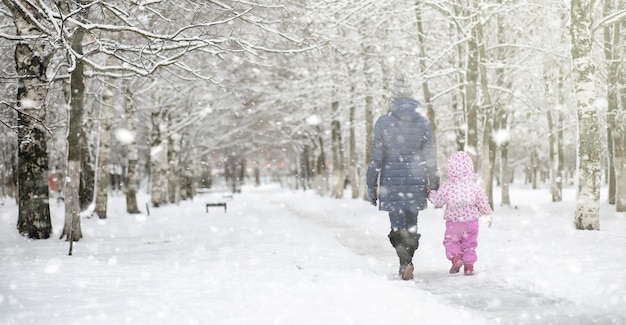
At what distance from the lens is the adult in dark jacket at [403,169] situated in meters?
6.68

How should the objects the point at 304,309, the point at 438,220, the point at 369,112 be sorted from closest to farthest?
the point at 304,309, the point at 438,220, the point at 369,112

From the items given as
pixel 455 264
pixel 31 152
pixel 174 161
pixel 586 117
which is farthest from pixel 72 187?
pixel 174 161

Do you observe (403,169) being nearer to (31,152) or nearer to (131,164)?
(31,152)

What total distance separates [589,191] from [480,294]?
612 cm


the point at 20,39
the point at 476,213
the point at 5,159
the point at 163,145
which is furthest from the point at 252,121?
the point at 476,213

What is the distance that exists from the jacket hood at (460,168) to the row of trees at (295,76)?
4.88m

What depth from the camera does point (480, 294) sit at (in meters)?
5.80

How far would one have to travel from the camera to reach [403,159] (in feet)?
22.1

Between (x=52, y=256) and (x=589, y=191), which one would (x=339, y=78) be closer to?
(x=589, y=191)

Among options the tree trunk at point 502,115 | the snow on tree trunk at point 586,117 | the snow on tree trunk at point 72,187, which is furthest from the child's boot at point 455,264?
the tree trunk at point 502,115

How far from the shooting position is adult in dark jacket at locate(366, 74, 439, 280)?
21.9 feet

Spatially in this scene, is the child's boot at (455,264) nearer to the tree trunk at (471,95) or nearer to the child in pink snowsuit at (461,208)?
the child in pink snowsuit at (461,208)

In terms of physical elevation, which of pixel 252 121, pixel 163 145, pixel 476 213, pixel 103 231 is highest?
pixel 252 121

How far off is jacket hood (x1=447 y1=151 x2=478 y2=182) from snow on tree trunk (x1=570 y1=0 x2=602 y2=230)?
4.85 meters
